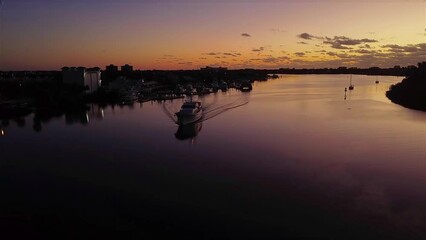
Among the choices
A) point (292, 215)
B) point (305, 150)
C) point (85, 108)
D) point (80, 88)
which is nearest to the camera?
point (292, 215)

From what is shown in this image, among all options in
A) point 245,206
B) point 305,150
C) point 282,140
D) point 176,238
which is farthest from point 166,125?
point 176,238

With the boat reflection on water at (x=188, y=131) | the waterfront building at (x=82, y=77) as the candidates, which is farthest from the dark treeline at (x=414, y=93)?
the waterfront building at (x=82, y=77)

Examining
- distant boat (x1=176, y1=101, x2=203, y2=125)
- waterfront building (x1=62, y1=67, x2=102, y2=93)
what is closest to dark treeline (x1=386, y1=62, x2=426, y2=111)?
distant boat (x1=176, y1=101, x2=203, y2=125)

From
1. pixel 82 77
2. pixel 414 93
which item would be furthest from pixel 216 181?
pixel 414 93

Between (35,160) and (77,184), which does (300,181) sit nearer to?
(77,184)

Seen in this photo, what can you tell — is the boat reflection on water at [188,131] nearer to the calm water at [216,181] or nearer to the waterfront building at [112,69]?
the calm water at [216,181]

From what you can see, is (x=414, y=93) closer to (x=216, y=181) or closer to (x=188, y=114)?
(x=188, y=114)

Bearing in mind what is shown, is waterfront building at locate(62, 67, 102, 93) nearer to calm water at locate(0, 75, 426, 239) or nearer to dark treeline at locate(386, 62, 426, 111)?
calm water at locate(0, 75, 426, 239)
